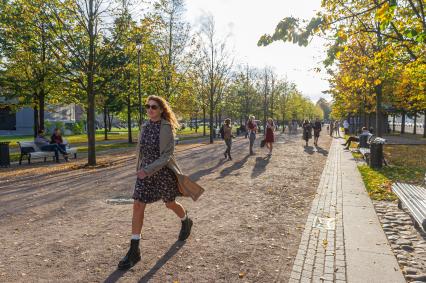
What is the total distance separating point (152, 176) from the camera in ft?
13.7

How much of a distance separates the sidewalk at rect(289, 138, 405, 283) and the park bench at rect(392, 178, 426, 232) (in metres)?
0.52

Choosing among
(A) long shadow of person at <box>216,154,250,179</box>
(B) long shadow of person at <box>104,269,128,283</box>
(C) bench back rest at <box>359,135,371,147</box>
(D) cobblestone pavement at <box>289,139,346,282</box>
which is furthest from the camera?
(C) bench back rest at <box>359,135,371,147</box>

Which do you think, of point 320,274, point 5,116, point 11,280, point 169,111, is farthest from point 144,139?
point 5,116

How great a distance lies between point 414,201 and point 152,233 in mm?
4058

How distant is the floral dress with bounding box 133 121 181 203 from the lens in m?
4.12

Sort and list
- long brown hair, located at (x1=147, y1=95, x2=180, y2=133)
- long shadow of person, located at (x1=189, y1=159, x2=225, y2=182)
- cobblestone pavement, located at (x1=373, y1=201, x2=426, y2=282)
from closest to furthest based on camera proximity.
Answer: cobblestone pavement, located at (x1=373, y1=201, x2=426, y2=282)
long brown hair, located at (x1=147, y1=95, x2=180, y2=133)
long shadow of person, located at (x1=189, y1=159, x2=225, y2=182)

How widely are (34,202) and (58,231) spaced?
7.99 ft

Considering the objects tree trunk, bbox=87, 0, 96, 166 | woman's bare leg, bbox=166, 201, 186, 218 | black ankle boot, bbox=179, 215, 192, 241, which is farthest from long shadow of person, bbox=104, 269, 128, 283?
tree trunk, bbox=87, 0, 96, 166

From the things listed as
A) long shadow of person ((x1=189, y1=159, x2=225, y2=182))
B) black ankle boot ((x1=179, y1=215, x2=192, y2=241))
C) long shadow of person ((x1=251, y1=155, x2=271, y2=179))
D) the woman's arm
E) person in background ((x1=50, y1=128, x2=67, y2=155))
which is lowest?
long shadow of person ((x1=189, y1=159, x2=225, y2=182))

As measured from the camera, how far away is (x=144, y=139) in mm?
4242

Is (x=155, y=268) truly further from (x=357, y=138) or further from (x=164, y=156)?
(x=357, y=138)

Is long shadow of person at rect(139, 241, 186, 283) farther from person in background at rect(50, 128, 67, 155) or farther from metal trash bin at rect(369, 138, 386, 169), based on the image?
person in background at rect(50, 128, 67, 155)

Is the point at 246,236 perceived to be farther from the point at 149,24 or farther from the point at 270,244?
the point at 149,24

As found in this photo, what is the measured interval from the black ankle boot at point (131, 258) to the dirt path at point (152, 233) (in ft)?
0.29
